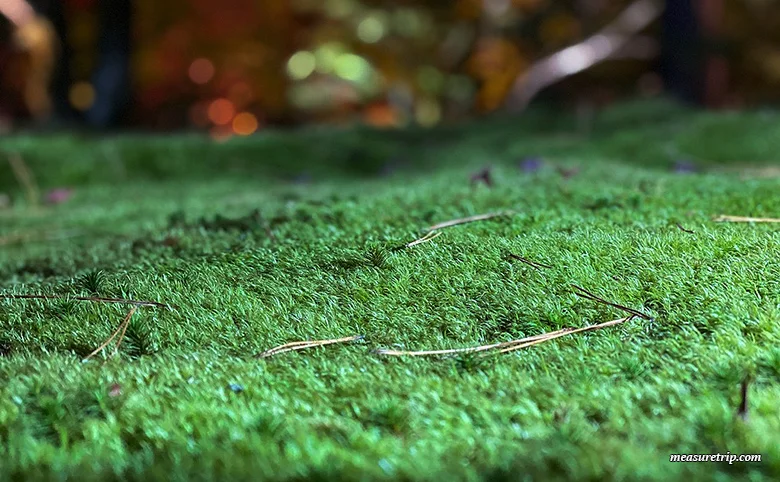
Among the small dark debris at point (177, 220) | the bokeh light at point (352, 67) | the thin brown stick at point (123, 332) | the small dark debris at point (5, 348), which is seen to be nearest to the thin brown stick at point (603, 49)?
the bokeh light at point (352, 67)

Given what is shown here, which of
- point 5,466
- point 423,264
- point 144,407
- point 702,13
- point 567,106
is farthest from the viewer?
point 567,106

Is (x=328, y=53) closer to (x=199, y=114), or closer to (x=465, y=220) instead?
(x=199, y=114)

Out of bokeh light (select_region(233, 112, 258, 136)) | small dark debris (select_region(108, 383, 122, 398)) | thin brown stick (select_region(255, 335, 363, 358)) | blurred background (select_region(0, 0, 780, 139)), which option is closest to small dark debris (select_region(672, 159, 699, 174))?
thin brown stick (select_region(255, 335, 363, 358))

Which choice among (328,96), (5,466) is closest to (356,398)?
(5,466)

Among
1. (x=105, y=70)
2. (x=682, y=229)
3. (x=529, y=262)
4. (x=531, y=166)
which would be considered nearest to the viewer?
(x=529, y=262)

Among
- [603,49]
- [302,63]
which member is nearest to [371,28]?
[302,63]

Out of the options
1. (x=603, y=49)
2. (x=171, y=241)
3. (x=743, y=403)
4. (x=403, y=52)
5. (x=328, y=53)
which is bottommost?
(x=743, y=403)

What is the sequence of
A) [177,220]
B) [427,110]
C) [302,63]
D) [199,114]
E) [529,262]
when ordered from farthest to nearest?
[199,114] < [427,110] < [302,63] < [177,220] < [529,262]

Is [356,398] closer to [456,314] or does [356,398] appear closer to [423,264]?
[456,314]
